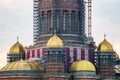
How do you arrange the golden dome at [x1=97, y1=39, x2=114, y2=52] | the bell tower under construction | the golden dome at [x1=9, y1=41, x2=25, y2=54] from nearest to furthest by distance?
the golden dome at [x1=97, y1=39, x2=114, y2=52] < the bell tower under construction < the golden dome at [x1=9, y1=41, x2=25, y2=54]

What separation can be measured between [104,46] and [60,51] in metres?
13.6

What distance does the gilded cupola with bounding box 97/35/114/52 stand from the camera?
15862 centimetres

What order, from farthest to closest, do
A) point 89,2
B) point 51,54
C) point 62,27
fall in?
1. point 89,2
2. point 62,27
3. point 51,54

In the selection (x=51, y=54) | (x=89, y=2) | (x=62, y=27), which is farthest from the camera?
(x=89, y=2)

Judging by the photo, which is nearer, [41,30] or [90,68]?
[90,68]

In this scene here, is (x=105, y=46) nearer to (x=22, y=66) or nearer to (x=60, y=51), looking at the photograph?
(x=60, y=51)

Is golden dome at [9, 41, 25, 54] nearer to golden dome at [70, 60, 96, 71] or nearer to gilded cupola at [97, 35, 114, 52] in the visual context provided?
golden dome at [70, 60, 96, 71]

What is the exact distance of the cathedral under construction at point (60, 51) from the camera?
5915 inches

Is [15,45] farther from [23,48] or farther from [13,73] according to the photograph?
[13,73]

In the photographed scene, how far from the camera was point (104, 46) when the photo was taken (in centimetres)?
15950

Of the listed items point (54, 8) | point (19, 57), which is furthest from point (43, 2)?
point (19, 57)

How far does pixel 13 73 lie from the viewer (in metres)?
151

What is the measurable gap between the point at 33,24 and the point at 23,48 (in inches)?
237

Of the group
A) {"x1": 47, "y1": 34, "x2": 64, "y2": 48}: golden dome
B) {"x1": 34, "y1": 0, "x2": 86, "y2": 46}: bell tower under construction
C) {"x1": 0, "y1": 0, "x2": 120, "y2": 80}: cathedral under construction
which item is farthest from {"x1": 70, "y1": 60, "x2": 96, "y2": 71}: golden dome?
{"x1": 34, "y1": 0, "x2": 86, "y2": 46}: bell tower under construction
